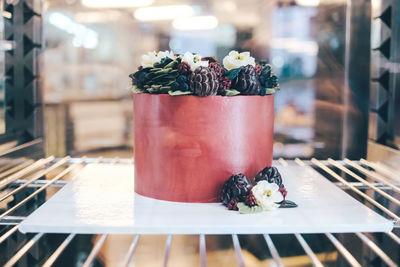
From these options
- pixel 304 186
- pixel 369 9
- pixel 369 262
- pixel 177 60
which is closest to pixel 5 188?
pixel 177 60

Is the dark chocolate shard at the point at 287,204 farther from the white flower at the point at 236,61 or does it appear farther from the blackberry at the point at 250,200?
the white flower at the point at 236,61

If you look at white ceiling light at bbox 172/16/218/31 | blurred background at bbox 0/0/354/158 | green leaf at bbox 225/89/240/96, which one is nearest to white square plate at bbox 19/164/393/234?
green leaf at bbox 225/89/240/96

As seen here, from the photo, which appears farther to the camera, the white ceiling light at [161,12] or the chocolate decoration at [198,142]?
the white ceiling light at [161,12]

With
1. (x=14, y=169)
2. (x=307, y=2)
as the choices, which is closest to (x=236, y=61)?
(x=14, y=169)

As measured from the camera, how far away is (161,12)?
7.42 feet

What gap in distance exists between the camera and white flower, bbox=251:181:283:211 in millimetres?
1039

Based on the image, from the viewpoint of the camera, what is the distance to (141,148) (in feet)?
3.92

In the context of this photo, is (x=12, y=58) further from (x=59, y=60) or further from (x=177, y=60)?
(x=177, y=60)

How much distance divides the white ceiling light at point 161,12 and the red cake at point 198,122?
3.73 ft

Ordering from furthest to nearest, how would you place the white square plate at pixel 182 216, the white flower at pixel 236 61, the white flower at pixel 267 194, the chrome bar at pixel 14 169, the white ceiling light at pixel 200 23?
1. the white ceiling light at pixel 200 23
2. the chrome bar at pixel 14 169
3. the white flower at pixel 236 61
4. the white flower at pixel 267 194
5. the white square plate at pixel 182 216

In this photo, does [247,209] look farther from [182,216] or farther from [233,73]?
[233,73]

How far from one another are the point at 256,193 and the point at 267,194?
0.9 inches

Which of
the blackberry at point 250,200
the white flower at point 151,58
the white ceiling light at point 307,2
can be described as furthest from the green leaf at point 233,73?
the white ceiling light at point 307,2

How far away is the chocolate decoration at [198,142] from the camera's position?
1.11m
